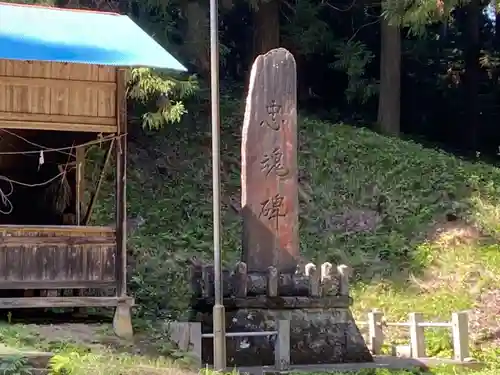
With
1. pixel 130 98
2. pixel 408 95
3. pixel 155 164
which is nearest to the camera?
pixel 130 98

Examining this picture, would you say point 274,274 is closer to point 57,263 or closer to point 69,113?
point 57,263

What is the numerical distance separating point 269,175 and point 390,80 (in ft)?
40.4

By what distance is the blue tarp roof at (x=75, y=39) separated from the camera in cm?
1015

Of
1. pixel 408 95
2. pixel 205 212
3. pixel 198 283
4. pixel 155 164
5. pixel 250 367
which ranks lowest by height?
pixel 250 367

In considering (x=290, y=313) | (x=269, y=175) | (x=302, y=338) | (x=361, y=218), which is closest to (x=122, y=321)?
(x=290, y=313)

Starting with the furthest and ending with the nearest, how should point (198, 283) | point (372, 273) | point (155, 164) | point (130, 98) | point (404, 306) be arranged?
point (155, 164)
point (130, 98)
point (372, 273)
point (404, 306)
point (198, 283)

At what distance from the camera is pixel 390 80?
2469cm

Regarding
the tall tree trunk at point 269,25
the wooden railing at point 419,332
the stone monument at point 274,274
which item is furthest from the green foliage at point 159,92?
the wooden railing at point 419,332

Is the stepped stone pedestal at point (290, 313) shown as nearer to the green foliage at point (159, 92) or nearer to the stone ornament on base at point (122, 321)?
the stone ornament on base at point (122, 321)

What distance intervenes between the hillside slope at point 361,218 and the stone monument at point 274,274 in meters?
2.18

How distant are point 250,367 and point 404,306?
209 inches

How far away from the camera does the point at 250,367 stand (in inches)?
469

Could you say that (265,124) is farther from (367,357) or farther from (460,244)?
(460,244)

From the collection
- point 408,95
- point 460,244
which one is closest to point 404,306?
point 460,244
